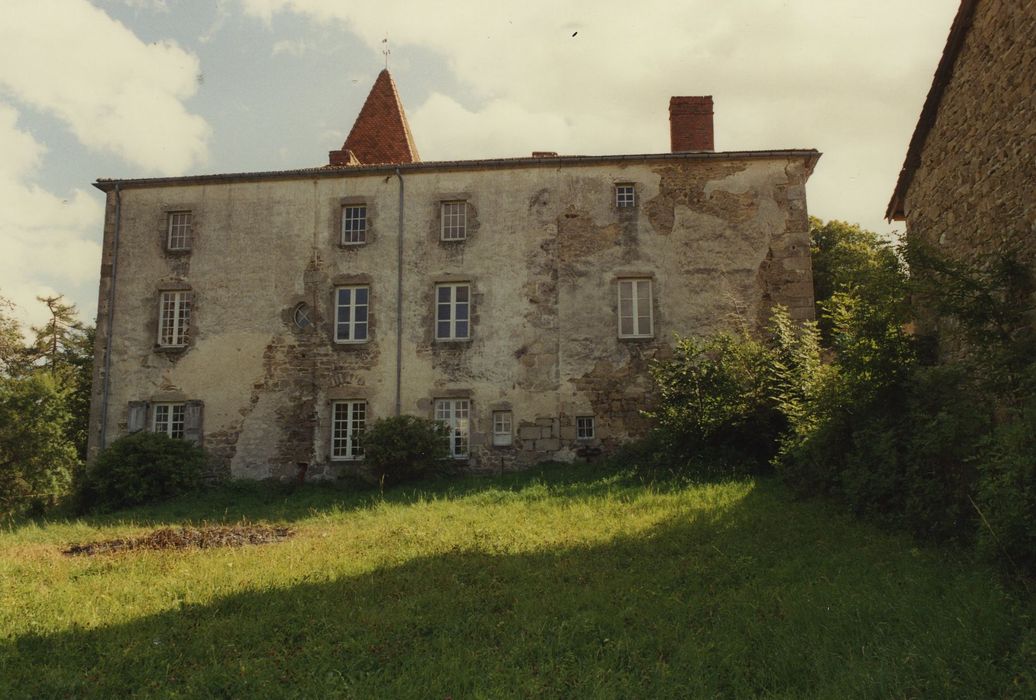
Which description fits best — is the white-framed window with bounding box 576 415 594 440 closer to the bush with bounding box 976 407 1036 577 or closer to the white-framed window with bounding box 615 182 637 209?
the white-framed window with bounding box 615 182 637 209

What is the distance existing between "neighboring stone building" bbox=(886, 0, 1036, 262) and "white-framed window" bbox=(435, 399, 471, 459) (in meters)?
10.9

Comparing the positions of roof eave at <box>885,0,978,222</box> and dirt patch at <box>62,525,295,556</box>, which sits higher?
roof eave at <box>885,0,978,222</box>

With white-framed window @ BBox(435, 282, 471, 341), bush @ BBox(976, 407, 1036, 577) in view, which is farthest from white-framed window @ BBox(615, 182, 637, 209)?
bush @ BBox(976, 407, 1036, 577)

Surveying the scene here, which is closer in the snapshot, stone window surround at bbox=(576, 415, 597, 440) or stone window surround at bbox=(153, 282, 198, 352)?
stone window surround at bbox=(576, 415, 597, 440)

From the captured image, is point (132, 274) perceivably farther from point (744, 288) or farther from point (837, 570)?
point (837, 570)

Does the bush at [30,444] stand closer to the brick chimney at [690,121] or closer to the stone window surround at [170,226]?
the stone window surround at [170,226]

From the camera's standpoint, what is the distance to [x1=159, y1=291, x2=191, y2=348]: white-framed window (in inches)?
790

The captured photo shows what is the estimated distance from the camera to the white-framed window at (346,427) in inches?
755

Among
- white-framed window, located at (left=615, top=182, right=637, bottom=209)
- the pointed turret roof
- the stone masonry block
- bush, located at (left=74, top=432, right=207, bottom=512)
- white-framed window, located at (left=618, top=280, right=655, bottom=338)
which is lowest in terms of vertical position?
bush, located at (left=74, top=432, right=207, bottom=512)

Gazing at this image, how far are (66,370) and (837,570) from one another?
100ft

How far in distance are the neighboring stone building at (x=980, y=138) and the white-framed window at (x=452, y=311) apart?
10601mm

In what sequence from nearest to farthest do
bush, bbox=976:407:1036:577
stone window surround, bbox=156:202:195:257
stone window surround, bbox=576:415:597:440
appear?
bush, bbox=976:407:1036:577 → stone window surround, bbox=576:415:597:440 → stone window surround, bbox=156:202:195:257

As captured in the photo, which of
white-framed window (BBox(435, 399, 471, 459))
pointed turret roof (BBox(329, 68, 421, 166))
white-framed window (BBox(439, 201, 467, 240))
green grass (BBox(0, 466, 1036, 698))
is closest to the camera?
green grass (BBox(0, 466, 1036, 698))

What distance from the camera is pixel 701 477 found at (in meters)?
14.5
